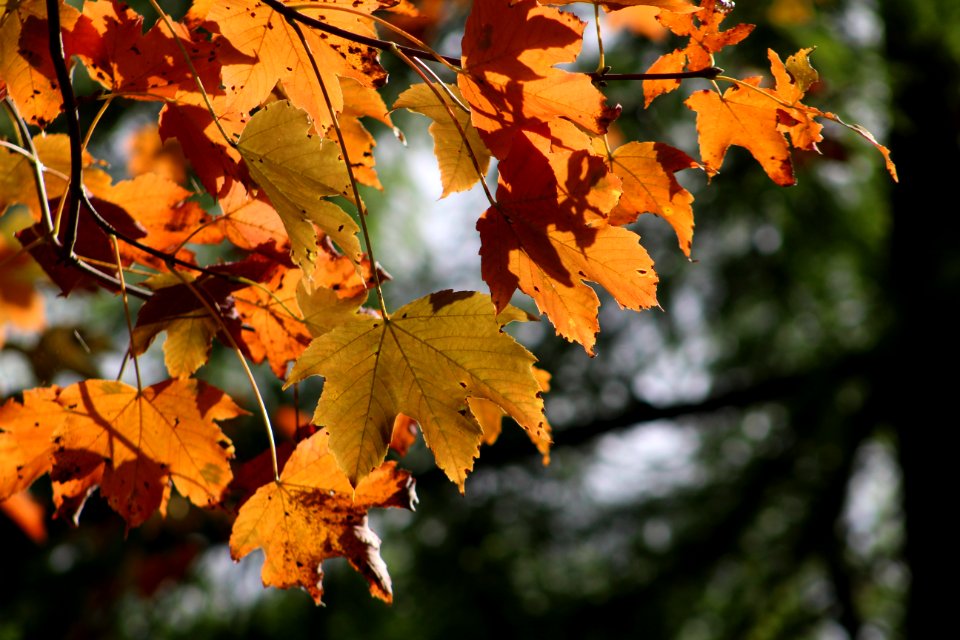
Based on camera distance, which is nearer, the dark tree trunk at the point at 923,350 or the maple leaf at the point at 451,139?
the maple leaf at the point at 451,139

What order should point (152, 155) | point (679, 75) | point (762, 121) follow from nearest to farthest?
point (679, 75) → point (762, 121) → point (152, 155)

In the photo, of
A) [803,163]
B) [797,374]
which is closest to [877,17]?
[803,163]

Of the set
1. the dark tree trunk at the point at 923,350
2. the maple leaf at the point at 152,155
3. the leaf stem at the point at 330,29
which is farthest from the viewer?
the dark tree trunk at the point at 923,350

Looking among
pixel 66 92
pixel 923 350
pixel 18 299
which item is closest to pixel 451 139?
pixel 66 92

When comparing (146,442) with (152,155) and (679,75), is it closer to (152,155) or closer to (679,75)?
(679,75)

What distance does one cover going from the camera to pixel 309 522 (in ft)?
2.24

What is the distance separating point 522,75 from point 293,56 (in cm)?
19

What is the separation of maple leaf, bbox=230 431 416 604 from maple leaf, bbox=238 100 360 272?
0.57ft

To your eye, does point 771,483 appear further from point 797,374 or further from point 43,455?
point 43,455

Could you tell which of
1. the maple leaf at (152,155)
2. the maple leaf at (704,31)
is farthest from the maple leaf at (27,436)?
the maple leaf at (152,155)

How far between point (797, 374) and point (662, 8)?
2.33m

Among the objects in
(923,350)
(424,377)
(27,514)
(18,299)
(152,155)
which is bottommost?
(923,350)

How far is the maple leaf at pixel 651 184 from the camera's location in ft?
2.24

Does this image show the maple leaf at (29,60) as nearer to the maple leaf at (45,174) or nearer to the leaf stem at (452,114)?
the maple leaf at (45,174)
